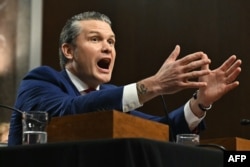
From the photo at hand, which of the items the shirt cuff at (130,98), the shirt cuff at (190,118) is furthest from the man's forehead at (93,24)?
the shirt cuff at (130,98)

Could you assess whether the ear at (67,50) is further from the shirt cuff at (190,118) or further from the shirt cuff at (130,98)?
the shirt cuff at (130,98)

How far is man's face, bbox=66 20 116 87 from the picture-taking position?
2938mm

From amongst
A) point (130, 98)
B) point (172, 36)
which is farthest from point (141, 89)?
point (172, 36)

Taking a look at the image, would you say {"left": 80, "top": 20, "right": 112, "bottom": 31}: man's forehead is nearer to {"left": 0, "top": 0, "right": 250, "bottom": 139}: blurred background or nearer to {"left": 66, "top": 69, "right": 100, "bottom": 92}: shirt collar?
{"left": 66, "top": 69, "right": 100, "bottom": 92}: shirt collar

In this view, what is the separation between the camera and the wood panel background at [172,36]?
4.08 m

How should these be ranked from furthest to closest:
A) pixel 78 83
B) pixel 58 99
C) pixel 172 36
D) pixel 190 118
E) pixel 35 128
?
pixel 172 36, pixel 78 83, pixel 190 118, pixel 58 99, pixel 35 128

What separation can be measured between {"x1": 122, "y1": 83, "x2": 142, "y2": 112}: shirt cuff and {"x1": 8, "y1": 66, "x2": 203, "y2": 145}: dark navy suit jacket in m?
0.02

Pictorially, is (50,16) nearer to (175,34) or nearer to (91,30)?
(175,34)

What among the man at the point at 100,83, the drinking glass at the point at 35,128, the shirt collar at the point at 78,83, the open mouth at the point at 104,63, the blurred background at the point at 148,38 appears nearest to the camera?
the drinking glass at the point at 35,128

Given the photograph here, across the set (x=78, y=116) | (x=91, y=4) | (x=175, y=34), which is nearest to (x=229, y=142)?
(x=78, y=116)

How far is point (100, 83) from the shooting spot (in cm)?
299

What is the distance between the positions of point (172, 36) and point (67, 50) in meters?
1.38

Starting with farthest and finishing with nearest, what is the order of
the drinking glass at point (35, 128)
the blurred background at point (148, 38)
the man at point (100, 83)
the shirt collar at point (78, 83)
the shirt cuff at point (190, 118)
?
1. the blurred background at point (148, 38)
2. the shirt collar at point (78, 83)
3. the shirt cuff at point (190, 118)
4. the man at point (100, 83)
5. the drinking glass at point (35, 128)

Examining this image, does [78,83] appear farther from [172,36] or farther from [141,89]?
[172,36]
